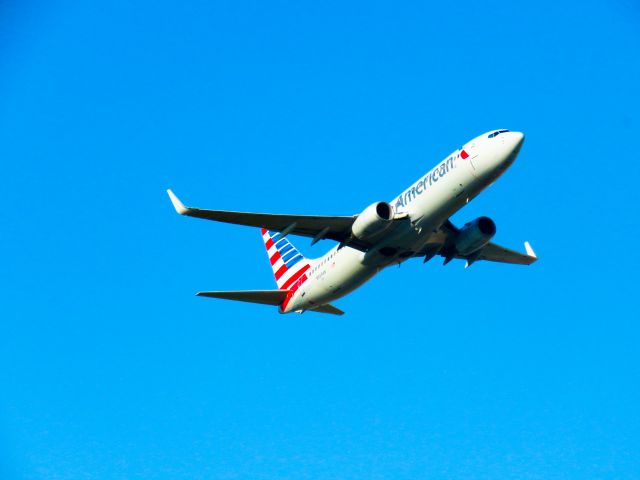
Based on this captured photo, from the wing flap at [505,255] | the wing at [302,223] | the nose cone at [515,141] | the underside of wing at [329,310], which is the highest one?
the wing flap at [505,255]

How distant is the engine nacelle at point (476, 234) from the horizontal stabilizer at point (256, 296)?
37.2 feet

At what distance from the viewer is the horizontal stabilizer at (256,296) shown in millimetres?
51531

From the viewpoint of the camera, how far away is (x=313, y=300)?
170 ft

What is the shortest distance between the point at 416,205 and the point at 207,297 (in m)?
13.4

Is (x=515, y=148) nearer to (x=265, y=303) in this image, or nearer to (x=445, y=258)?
(x=445, y=258)

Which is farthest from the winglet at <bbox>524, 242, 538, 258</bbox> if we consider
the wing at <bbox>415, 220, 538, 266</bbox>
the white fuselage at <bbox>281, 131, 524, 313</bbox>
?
the white fuselage at <bbox>281, 131, 524, 313</bbox>

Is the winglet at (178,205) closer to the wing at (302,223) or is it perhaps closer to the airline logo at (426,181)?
the wing at (302,223)

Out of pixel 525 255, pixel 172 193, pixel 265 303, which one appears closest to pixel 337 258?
pixel 265 303

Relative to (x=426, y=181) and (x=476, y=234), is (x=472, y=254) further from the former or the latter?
(x=426, y=181)

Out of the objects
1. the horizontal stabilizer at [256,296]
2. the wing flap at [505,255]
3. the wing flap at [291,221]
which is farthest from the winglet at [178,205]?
the wing flap at [505,255]

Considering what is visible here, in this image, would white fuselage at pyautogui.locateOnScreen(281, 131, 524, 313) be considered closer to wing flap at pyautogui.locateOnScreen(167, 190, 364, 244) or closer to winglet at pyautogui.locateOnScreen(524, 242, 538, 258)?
wing flap at pyautogui.locateOnScreen(167, 190, 364, 244)

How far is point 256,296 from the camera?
176 feet

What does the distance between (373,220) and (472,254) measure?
1024cm

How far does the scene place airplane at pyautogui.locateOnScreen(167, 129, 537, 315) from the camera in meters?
44.6
